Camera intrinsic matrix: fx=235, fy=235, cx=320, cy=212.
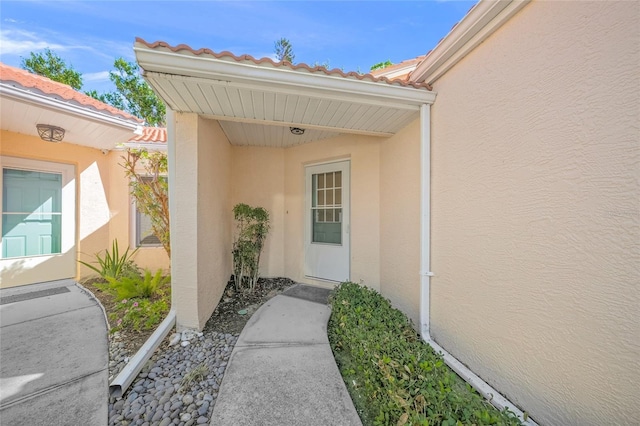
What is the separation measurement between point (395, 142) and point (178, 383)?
426 centimetres

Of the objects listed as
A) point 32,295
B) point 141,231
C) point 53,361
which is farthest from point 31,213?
point 53,361

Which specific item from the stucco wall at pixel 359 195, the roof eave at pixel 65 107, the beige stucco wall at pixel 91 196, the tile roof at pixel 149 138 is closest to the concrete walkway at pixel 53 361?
the beige stucco wall at pixel 91 196

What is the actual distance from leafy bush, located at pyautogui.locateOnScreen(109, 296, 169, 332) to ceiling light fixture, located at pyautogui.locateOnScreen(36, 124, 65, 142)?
3.31 meters

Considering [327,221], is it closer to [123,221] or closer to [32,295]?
[123,221]

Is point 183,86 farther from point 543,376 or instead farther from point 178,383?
point 543,376

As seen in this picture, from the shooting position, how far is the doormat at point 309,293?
14.6 feet

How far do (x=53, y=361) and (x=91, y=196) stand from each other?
4145mm

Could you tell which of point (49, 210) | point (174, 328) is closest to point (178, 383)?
point (174, 328)

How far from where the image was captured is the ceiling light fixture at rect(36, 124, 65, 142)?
414 centimetres

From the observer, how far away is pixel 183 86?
101 inches

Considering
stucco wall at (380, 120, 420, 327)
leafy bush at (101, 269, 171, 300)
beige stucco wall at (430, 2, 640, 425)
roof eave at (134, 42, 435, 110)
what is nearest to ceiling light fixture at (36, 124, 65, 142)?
leafy bush at (101, 269, 171, 300)

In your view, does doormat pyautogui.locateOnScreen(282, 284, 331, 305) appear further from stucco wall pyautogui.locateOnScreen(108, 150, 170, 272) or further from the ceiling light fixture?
the ceiling light fixture

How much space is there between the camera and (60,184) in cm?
503

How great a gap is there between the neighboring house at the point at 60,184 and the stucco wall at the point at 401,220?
16.4 feet
